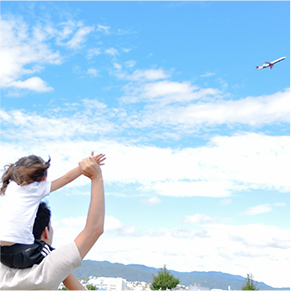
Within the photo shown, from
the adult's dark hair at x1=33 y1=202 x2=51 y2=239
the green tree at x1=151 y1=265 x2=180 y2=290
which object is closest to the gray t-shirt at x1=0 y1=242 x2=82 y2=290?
the adult's dark hair at x1=33 y1=202 x2=51 y2=239

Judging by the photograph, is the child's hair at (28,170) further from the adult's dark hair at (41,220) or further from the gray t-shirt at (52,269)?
the gray t-shirt at (52,269)

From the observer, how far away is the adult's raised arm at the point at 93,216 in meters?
1.85

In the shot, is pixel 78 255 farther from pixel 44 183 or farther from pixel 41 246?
pixel 44 183

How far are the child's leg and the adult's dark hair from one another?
141 millimetres

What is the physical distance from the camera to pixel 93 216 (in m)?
1.89

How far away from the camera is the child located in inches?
77.1

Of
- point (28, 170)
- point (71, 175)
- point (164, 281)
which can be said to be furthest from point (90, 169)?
point (164, 281)

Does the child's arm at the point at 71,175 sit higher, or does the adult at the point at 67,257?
the child's arm at the point at 71,175

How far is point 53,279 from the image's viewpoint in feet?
6.03

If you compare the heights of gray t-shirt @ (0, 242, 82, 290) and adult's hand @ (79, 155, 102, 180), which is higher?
adult's hand @ (79, 155, 102, 180)

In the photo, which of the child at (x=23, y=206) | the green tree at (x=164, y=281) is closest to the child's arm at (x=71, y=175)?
the child at (x=23, y=206)

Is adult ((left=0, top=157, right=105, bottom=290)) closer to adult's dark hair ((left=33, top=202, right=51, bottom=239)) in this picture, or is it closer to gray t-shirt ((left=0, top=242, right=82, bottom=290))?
gray t-shirt ((left=0, top=242, right=82, bottom=290))

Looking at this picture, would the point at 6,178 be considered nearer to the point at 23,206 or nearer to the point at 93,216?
the point at 23,206

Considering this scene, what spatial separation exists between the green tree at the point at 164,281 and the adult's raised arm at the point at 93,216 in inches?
2803
